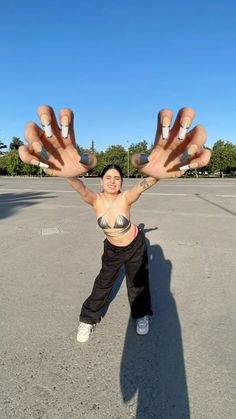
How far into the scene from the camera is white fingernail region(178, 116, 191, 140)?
86.5 inches

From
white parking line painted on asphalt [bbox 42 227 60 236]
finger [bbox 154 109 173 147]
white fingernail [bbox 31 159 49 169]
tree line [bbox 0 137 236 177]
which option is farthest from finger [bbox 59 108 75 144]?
tree line [bbox 0 137 236 177]

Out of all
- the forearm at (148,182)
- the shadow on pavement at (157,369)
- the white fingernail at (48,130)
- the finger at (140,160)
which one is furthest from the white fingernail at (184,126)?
the shadow on pavement at (157,369)

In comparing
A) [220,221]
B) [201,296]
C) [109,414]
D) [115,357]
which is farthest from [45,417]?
[220,221]

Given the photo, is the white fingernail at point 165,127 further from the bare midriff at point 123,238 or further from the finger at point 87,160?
the bare midriff at point 123,238

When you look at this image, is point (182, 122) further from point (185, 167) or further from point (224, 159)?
point (224, 159)

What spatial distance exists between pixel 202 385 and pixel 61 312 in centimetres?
A: 171

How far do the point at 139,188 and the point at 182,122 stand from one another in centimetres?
78

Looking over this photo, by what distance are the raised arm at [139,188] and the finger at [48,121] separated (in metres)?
0.84

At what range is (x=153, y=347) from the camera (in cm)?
292

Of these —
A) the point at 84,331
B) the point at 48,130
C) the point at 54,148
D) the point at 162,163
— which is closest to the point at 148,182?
the point at 162,163

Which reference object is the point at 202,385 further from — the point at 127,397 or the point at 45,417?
the point at 45,417

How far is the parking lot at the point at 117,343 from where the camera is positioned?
2262 millimetres

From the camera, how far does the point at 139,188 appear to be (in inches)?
112

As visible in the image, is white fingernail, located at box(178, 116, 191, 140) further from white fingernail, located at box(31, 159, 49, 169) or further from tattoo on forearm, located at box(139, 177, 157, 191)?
white fingernail, located at box(31, 159, 49, 169)
